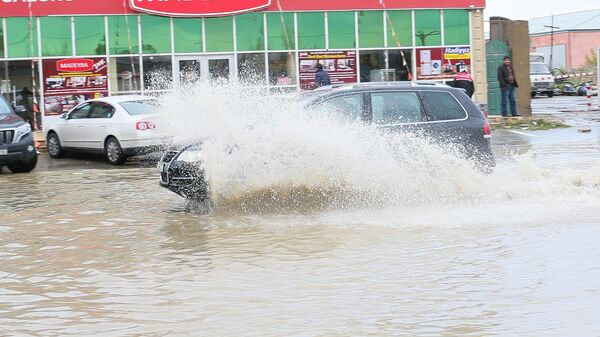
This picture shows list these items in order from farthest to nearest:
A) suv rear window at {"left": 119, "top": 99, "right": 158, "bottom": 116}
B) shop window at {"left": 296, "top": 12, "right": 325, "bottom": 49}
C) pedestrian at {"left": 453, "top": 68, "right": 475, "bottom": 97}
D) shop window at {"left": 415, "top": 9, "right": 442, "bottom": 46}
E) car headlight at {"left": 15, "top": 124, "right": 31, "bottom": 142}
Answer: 1. shop window at {"left": 415, "top": 9, "right": 442, "bottom": 46}
2. shop window at {"left": 296, "top": 12, "right": 325, "bottom": 49}
3. pedestrian at {"left": 453, "top": 68, "right": 475, "bottom": 97}
4. suv rear window at {"left": 119, "top": 99, "right": 158, "bottom": 116}
5. car headlight at {"left": 15, "top": 124, "right": 31, "bottom": 142}

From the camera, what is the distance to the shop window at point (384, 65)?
26.7 m

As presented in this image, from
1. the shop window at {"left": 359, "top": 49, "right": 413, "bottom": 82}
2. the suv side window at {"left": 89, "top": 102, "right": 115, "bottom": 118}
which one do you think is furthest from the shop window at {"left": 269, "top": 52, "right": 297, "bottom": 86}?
the suv side window at {"left": 89, "top": 102, "right": 115, "bottom": 118}

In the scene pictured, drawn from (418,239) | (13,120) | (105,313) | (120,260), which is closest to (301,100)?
(418,239)

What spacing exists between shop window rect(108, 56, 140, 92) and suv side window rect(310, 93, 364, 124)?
14.9 m

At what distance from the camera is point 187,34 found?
25531 mm

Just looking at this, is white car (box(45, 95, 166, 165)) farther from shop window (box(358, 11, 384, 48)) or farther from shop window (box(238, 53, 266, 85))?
shop window (box(358, 11, 384, 48))

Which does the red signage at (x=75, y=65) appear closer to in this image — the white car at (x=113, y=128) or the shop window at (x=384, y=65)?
the white car at (x=113, y=128)

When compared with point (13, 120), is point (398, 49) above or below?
above

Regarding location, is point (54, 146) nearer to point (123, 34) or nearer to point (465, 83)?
point (123, 34)

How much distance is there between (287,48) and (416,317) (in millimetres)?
20369

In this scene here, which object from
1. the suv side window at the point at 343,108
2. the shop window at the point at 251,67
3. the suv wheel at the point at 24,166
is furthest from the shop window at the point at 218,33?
the suv side window at the point at 343,108

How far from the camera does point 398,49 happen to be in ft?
87.9

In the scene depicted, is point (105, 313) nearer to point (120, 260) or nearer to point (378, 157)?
point (120, 260)

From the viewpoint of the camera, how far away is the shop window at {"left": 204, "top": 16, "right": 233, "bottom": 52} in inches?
1010
